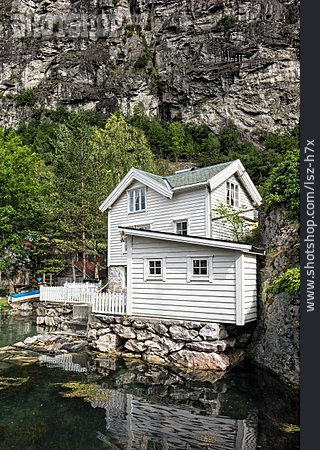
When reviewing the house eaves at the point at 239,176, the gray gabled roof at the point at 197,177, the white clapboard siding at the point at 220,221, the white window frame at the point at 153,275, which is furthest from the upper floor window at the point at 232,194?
the white window frame at the point at 153,275

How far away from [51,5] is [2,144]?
83.0 m

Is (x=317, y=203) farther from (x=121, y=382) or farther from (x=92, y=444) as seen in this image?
(x=121, y=382)

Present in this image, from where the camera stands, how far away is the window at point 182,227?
55.4ft

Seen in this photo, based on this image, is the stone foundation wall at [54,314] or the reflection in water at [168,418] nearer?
the reflection in water at [168,418]

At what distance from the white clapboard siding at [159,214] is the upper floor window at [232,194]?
207 centimetres

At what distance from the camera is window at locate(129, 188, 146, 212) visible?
1880 centimetres

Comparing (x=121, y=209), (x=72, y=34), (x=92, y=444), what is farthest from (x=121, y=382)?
(x=72, y=34)

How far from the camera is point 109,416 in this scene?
297 inches

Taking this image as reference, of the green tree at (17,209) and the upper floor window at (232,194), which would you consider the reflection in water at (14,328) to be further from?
the upper floor window at (232,194)

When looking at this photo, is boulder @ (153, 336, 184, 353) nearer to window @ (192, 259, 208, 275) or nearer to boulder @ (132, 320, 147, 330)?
boulder @ (132, 320, 147, 330)

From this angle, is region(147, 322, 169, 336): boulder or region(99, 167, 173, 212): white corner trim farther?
region(99, 167, 173, 212): white corner trim

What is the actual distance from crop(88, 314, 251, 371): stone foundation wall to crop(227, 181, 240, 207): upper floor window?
304 inches

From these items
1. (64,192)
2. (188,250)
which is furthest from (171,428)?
(64,192)

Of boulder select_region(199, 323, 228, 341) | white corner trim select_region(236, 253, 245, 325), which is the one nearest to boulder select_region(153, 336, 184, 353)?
boulder select_region(199, 323, 228, 341)
